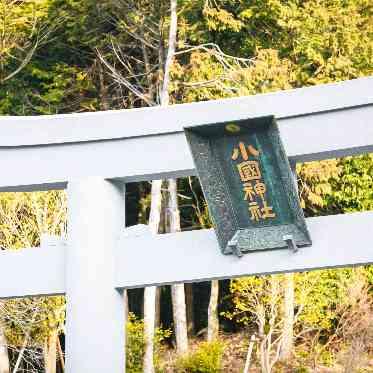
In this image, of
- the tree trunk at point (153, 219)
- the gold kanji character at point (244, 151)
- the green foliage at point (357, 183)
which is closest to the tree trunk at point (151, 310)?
the tree trunk at point (153, 219)

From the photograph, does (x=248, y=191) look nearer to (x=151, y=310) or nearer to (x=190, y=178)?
(x=151, y=310)

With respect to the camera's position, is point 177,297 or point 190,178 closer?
point 177,297

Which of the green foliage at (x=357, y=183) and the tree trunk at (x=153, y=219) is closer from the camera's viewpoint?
the tree trunk at (x=153, y=219)

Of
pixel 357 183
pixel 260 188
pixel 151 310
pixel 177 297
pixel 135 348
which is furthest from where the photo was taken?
pixel 357 183

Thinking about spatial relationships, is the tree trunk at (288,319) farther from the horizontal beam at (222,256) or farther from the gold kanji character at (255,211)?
the gold kanji character at (255,211)

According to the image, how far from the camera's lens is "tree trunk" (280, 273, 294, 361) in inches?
627

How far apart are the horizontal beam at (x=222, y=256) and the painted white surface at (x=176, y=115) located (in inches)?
27.5

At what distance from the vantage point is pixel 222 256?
22.6 feet

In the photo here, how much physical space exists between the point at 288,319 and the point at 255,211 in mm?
9465

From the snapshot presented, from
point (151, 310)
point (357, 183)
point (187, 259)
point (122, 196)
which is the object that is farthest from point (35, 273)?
point (357, 183)

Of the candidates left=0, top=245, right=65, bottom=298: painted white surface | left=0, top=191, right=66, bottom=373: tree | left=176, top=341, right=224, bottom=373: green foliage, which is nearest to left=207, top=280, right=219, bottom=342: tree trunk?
left=176, top=341, right=224, bottom=373: green foliage

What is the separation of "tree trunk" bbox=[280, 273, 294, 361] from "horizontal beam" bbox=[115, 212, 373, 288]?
8905mm

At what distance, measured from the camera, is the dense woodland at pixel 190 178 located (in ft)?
51.8

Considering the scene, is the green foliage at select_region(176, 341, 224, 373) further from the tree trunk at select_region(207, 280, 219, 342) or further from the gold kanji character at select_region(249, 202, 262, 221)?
the gold kanji character at select_region(249, 202, 262, 221)
